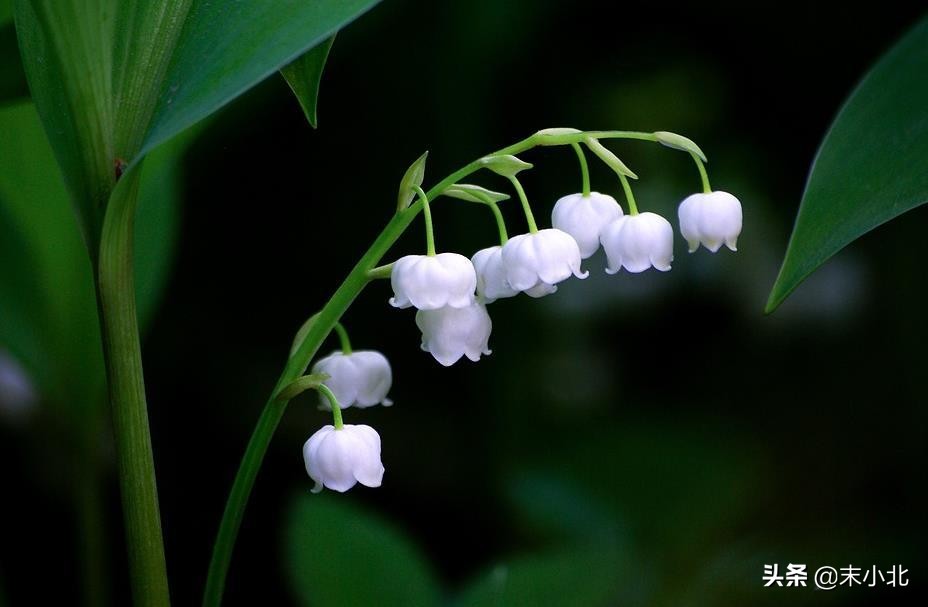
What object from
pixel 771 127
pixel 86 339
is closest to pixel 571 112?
pixel 771 127

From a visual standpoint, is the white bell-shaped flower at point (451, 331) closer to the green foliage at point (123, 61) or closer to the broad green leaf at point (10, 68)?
the green foliage at point (123, 61)

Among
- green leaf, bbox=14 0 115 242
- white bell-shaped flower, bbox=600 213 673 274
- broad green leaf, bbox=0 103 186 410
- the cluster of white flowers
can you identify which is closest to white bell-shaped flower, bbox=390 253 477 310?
the cluster of white flowers

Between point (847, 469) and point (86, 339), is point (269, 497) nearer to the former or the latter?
point (86, 339)

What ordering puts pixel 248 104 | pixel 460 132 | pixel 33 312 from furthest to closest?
pixel 460 132, pixel 248 104, pixel 33 312

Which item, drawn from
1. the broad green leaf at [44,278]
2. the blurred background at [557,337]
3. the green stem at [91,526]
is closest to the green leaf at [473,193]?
the broad green leaf at [44,278]

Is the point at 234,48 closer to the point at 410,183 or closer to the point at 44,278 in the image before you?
the point at 410,183

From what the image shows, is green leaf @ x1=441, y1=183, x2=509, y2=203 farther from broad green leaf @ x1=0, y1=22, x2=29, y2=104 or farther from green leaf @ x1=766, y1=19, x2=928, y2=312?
broad green leaf @ x1=0, y1=22, x2=29, y2=104

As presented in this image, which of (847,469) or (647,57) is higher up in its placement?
(647,57)

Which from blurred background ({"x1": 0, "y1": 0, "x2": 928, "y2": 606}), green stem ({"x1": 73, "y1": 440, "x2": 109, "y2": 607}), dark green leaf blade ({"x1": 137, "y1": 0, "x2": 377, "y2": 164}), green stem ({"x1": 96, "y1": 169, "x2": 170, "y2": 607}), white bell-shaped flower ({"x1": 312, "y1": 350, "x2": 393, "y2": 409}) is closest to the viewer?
dark green leaf blade ({"x1": 137, "y1": 0, "x2": 377, "y2": 164})
